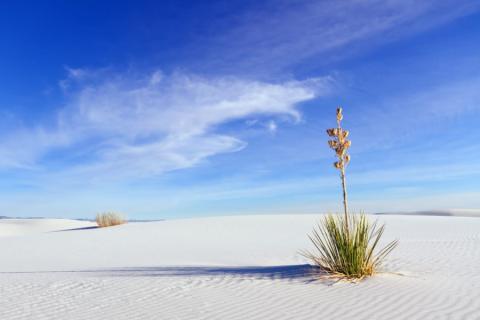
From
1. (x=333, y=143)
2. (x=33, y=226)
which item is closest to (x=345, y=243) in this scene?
(x=333, y=143)

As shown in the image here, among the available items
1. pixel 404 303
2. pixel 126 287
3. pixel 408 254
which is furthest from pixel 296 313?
pixel 408 254

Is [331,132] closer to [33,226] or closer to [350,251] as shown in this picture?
[350,251]

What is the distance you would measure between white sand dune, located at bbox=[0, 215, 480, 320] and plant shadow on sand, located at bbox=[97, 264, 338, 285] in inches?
0.7

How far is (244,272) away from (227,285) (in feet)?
4.08

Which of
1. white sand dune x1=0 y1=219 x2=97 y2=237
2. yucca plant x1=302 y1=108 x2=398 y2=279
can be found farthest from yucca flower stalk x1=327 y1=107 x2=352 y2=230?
white sand dune x1=0 y1=219 x2=97 y2=237

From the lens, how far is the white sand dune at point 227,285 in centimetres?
537

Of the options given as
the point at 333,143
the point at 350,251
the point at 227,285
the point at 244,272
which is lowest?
the point at 227,285

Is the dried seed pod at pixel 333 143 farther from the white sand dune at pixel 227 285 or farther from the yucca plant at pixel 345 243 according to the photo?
the white sand dune at pixel 227 285

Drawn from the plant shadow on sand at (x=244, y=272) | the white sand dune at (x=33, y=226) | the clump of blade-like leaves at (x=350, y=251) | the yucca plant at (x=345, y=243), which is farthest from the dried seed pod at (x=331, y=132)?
the white sand dune at (x=33, y=226)

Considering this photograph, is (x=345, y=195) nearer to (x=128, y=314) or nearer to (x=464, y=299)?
(x=464, y=299)

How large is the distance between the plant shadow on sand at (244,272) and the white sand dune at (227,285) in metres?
0.02

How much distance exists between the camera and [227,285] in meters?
7.02

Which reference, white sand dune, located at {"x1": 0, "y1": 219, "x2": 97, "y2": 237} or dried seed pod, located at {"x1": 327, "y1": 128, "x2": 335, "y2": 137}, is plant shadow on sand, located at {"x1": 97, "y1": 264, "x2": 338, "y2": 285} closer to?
dried seed pod, located at {"x1": 327, "y1": 128, "x2": 335, "y2": 137}

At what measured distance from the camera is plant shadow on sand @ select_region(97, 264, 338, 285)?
7.20 metres
